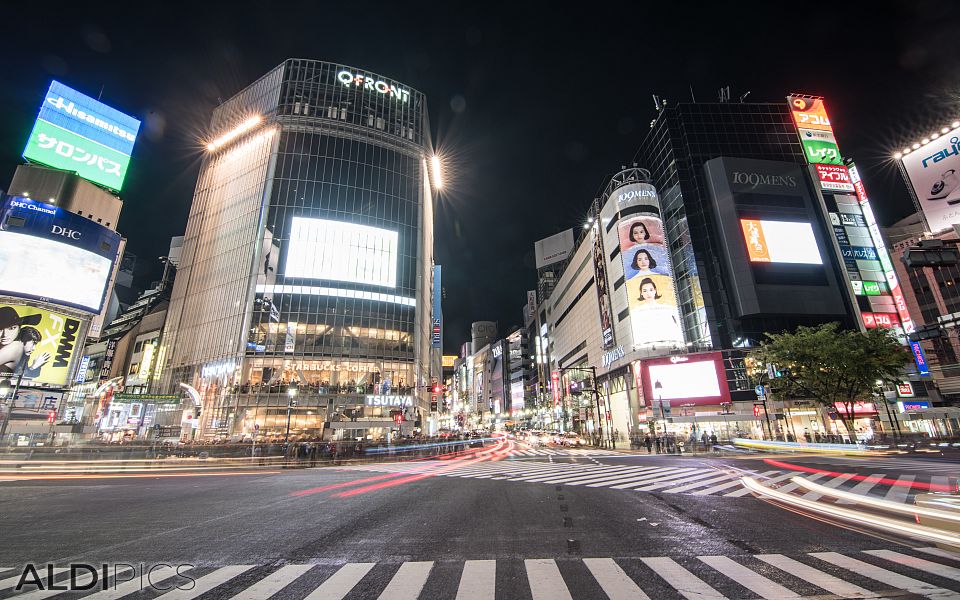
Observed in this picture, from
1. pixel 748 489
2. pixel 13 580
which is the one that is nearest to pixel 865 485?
pixel 748 489

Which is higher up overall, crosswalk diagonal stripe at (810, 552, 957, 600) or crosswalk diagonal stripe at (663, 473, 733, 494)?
crosswalk diagonal stripe at (810, 552, 957, 600)

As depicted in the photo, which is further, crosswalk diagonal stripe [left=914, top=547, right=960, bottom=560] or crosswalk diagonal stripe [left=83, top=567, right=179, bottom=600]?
crosswalk diagonal stripe [left=914, top=547, right=960, bottom=560]

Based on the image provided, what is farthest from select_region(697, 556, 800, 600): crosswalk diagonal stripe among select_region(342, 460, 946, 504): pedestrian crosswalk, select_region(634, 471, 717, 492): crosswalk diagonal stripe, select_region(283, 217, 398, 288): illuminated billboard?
select_region(283, 217, 398, 288): illuminated billboard

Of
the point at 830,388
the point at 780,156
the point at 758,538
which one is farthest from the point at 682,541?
the point at 780,156

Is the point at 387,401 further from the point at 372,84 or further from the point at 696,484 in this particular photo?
the point at 372,84

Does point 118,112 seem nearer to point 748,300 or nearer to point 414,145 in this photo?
point 414,145

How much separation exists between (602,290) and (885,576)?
214 feet

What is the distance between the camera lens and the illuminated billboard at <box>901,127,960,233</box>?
12.2 metres

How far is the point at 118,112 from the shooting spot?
2485 inches

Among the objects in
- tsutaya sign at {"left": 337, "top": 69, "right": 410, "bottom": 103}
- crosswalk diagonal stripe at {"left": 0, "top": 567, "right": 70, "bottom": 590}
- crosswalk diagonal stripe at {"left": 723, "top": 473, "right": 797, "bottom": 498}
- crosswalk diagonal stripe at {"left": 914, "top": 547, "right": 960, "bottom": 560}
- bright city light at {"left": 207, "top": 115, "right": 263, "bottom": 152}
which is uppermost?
tsutaya sign at {"left": 337, "top": 69, "right": 410, "bottom": 103}

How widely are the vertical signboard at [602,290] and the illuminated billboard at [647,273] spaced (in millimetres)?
7942

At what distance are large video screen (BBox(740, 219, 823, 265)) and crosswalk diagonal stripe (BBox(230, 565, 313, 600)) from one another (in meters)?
62.0

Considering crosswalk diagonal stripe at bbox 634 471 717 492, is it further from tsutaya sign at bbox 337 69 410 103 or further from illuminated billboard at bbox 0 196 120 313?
tsutaya sign at bbox 337 69 410 103

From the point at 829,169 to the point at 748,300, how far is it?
2801cm
